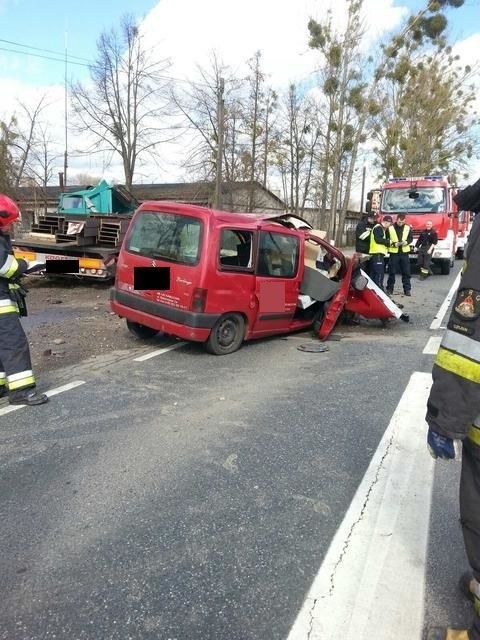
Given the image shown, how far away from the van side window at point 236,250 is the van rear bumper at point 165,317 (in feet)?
2.08

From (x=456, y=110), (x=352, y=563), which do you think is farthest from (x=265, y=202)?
A: (x=352, y=563)

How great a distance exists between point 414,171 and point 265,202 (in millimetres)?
10754

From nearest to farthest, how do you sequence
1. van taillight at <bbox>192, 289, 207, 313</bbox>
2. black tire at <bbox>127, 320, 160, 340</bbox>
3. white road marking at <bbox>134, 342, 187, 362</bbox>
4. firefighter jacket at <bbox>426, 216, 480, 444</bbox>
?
1. firefighter jacket at <bbox>426, 216, 480, 444</bbox>
2. van taillight at <bbox>192, 289, 207, 313</bbox>
3. white road marking at <bbox>134, 342, 187, 362</bbox>
4. black tire at <bbox>127, 320, 160, 340</bbox>

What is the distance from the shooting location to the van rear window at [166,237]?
5.59m

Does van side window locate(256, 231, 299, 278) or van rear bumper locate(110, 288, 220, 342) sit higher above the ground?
van side window locate(256, 231, 299, 278)

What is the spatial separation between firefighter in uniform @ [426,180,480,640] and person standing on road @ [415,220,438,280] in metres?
13.0

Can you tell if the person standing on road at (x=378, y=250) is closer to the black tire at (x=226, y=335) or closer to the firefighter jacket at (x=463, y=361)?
the black tire at (x=226, y=335)

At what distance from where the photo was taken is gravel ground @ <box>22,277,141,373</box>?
6051 mm

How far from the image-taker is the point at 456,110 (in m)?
32.0

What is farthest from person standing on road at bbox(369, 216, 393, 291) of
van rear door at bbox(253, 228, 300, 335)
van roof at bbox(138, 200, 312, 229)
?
van roof at bbox(138, 200, 312, 229)

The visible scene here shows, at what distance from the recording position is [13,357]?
4.27 m

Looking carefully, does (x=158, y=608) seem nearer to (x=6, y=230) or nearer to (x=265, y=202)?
(x=6, y=230)

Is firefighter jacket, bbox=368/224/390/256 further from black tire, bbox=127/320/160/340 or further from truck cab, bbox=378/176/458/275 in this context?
black tire, bbox=127/320/160/340

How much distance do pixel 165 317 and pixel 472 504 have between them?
4375mm
